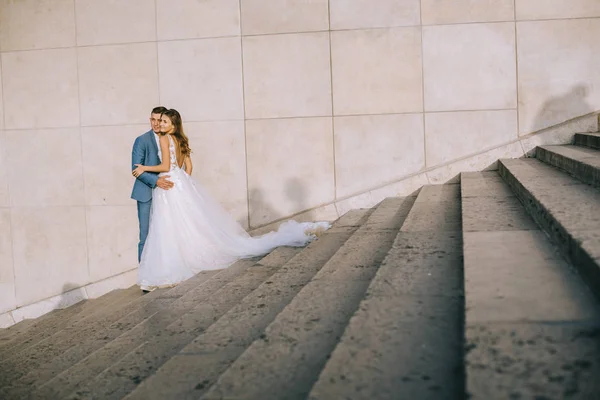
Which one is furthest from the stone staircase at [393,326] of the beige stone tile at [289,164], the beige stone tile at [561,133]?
the beige stone tile at [289,164]

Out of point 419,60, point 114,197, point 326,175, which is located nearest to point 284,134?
point 326,175

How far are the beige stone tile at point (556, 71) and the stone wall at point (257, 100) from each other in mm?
16

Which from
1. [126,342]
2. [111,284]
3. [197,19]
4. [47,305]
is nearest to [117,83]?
[197,19]

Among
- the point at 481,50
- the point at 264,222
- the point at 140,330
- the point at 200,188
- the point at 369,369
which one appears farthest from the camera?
the point at 264,222

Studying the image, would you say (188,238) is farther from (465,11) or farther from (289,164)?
(465,11)

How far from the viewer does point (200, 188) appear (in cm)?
636

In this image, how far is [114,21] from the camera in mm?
8219

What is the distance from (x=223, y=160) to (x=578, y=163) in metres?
4.57

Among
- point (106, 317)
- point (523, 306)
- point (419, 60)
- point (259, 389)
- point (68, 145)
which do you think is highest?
point (419, 60)

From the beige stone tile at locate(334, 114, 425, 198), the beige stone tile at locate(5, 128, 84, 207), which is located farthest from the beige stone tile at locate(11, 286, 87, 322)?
the beige stone tile at locate(334, 114, 425, 198)

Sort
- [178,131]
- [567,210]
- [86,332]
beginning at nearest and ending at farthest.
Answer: [567,210] < [86,332] < [178,131]

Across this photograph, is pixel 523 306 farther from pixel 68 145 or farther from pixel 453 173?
pixel 68 145

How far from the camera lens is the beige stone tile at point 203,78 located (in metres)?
8.00

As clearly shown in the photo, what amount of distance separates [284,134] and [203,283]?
324cm
